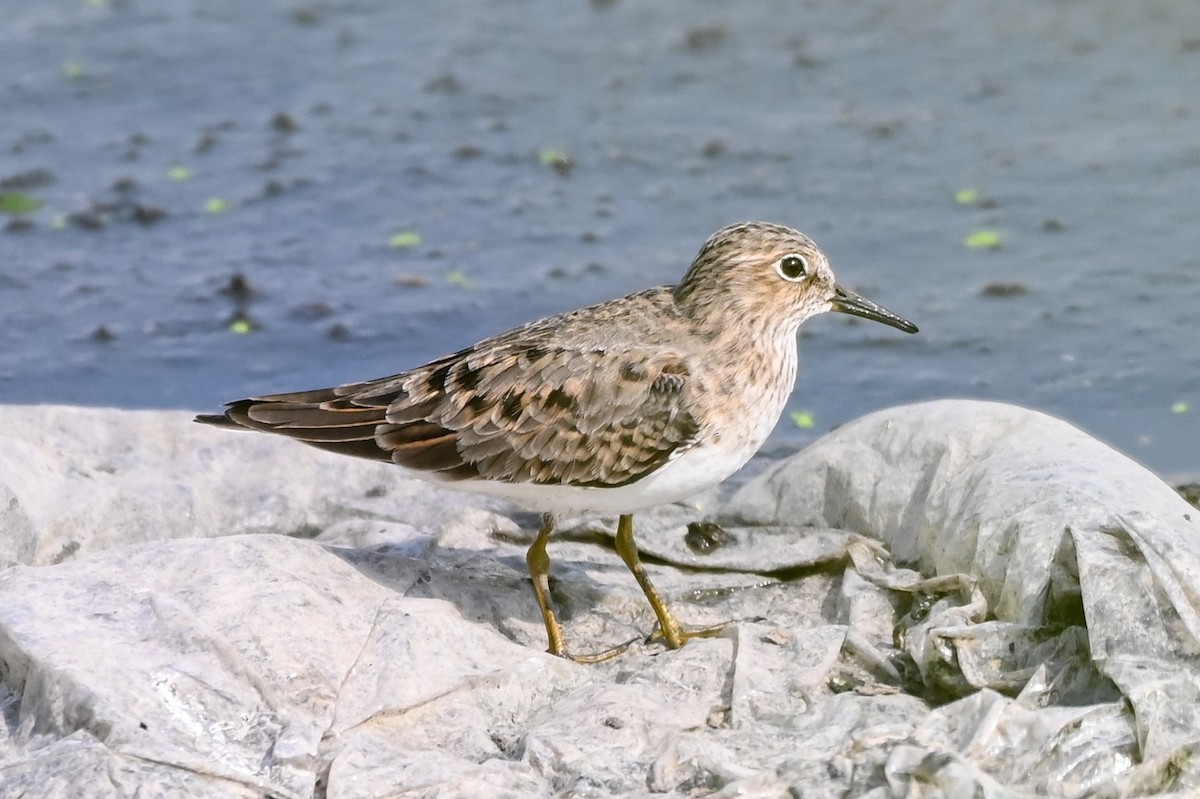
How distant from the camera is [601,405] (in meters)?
6.14

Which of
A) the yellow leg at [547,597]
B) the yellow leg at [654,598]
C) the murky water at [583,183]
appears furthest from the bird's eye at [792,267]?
the murky water at [583,183]

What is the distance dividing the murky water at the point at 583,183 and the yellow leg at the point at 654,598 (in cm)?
227

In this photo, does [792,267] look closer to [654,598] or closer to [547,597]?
[654,598]

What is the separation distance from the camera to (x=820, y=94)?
1197 centimetres

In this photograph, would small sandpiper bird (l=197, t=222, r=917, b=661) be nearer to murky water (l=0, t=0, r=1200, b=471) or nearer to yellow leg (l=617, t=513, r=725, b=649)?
yellow leg (l=617, t=513, r=725, b=649)

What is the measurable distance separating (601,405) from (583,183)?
5.12 metres

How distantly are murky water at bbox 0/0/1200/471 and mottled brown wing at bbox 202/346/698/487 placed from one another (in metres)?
2.61

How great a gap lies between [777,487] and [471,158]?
5002mm

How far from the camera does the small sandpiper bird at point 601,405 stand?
610 centimetres

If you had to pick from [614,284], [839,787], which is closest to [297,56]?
[614,284]

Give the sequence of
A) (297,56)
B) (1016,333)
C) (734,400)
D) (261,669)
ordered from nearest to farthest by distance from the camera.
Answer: (261,669)
(734,400)
(1016,333)
(297,56)

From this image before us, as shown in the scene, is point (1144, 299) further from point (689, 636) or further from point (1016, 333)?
point (689, 636)

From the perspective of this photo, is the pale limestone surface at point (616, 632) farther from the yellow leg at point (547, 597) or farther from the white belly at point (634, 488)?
the white belly at point (634, 488)

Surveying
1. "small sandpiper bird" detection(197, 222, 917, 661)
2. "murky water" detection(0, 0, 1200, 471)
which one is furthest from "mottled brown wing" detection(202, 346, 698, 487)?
"murky water" detection(0, 0, 1200, 471)
